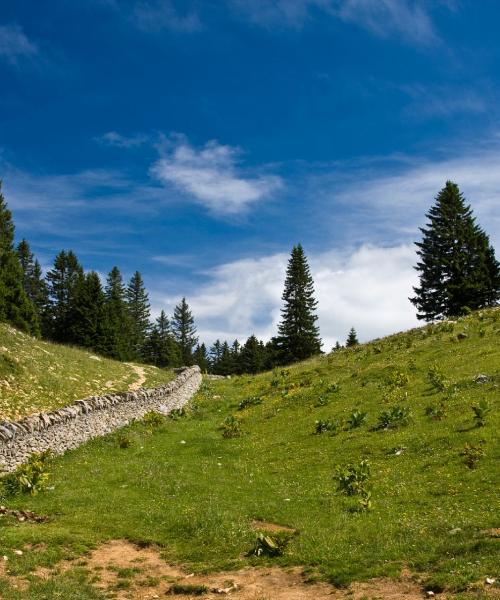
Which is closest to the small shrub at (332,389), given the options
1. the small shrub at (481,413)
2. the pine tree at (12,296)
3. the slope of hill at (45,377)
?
the small shrub at (481,413)

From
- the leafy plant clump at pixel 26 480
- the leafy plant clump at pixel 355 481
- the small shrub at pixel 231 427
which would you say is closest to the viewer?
the leafy plant clump at pixel 355 481

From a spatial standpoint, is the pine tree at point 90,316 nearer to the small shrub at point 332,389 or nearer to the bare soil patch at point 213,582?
the small shrub at point 332,389

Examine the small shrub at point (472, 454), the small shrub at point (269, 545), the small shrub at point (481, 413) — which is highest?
the small shrub at point (481, 413)

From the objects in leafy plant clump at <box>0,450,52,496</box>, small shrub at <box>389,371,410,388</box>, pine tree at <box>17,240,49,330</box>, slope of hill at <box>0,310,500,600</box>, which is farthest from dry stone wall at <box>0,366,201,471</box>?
pine tree at <box>17,240,49,330</box>

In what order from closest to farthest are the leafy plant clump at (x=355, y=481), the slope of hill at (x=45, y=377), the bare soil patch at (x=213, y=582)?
the bare soil patch at (x=213, y=582) → the leafy plant clump at (x=355, y=481) → the slope of hill at (x=45, y=377)

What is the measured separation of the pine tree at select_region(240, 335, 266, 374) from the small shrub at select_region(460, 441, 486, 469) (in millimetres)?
96226

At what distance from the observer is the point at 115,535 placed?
15.3 m

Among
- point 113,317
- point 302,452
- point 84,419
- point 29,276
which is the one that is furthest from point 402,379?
point 29,276

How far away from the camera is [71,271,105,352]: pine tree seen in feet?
261

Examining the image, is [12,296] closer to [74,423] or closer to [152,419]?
[152,419]

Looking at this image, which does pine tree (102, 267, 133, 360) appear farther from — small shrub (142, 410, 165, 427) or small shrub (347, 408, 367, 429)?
small shrub (347, 408, 367, 429)

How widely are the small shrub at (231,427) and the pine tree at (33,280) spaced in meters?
75.4

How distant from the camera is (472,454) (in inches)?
702

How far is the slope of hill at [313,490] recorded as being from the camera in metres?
12.1
